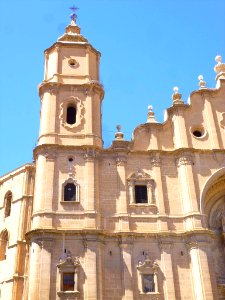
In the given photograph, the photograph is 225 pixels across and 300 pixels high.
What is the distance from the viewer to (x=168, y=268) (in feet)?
83.9

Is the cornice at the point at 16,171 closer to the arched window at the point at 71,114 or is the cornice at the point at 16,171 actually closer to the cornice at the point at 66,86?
the arched window at the point at 71,114

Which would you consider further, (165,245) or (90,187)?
(90,187)

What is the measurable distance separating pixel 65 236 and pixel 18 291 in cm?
790

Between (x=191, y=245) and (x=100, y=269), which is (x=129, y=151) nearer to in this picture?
(x=191, y=245)

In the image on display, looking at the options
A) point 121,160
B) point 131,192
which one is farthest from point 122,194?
point 121,160

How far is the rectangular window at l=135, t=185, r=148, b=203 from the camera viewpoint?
28.2m

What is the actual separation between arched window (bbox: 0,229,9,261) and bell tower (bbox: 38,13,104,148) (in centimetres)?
967

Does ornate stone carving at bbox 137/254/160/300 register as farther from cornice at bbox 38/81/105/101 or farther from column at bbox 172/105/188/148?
cornice at bbox 38/81/105/101

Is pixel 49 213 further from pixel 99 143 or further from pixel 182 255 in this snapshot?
pixel 182 255

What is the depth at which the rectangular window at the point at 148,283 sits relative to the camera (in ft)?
82.1

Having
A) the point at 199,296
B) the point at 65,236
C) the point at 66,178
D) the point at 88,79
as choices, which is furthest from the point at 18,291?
the point at 88,79

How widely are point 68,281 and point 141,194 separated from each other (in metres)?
7.95

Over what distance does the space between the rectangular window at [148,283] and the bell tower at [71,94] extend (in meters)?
9.72

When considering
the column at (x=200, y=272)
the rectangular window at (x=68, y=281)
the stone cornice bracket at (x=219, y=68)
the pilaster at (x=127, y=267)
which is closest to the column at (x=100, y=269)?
the pilaster at (x=127, y=267)
